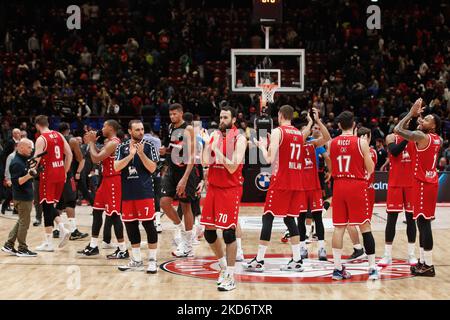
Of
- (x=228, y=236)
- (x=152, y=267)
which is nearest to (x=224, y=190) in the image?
(x=228, y=236)

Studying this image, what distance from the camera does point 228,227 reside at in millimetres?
8477

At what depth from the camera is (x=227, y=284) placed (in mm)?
8422

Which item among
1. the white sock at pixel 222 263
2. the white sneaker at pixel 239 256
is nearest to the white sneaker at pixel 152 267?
the white sock at pixel 222 263

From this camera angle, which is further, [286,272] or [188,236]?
[188,236]

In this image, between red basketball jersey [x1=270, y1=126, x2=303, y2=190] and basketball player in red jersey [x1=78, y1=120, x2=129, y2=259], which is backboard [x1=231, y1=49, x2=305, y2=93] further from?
red basketball jersey [x1=270, y1=126, x2=303, y2=190]

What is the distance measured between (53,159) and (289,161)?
13.1ft

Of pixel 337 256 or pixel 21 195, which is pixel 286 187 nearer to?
pixel 337 256

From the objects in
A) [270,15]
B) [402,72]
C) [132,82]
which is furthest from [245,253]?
[402,72]

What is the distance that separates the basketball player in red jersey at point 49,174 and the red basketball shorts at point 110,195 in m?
0.85

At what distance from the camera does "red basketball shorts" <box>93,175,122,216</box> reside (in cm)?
1094

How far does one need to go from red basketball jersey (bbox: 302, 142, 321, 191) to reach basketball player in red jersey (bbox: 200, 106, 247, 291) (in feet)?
6.13

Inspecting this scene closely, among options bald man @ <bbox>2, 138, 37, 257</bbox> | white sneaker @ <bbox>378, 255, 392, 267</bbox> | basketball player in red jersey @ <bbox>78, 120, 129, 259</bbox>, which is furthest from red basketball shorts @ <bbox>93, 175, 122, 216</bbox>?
white sneaker @ <bbox>378, 255, 392, 267</bbox>
